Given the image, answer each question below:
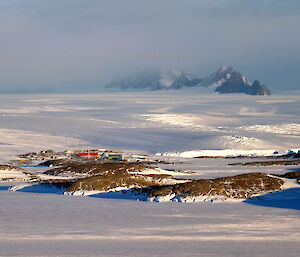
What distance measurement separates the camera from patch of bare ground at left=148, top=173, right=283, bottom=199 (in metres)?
34.8

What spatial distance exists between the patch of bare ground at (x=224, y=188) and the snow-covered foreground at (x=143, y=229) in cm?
218

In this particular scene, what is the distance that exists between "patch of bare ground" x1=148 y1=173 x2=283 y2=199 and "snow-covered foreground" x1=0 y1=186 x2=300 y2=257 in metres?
2.18

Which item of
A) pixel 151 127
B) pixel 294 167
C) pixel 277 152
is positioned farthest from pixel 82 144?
pixel 294 167

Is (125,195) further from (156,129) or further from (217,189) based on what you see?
(156,129)

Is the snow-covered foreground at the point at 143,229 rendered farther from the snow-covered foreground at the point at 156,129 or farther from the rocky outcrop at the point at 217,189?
the snow-covered foreground at the point at 156,129

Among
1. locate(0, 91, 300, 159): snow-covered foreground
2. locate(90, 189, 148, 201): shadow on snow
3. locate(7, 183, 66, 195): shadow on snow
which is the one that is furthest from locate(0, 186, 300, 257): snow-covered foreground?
locate(0, 91, 300, 159): snow-covered foreground

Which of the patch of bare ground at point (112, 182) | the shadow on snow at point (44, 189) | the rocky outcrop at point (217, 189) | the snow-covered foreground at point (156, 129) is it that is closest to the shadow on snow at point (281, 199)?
the rocky outcrop at point (217, 189)

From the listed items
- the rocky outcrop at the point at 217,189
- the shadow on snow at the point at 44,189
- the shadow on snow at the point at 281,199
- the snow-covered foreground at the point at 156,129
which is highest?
the rocky outcrop at the point at 217,189

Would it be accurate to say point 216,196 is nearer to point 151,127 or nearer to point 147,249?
point 147,249

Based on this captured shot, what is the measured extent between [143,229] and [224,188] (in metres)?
12.0

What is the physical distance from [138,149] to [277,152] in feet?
80.5

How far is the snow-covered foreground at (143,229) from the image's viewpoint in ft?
67.3

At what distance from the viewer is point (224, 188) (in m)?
35.6

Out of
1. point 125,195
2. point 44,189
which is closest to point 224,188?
point 125,195
